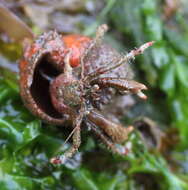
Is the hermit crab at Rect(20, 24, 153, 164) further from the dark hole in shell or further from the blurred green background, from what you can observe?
the blurred green background

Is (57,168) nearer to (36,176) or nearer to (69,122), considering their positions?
(36,176)

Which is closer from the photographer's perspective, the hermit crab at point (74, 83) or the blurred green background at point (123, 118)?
the hermit crab at point (74, 83)

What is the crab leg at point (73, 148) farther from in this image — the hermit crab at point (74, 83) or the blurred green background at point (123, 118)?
the blurred green background at point (123, 118)

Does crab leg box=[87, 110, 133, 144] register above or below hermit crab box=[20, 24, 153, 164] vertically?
below

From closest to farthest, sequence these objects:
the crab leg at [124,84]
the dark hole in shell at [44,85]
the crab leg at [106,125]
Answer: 1. the crab leg at [124,84]
2. the crab leg at [106,125]
3. the dark hole in shell at [44,85]

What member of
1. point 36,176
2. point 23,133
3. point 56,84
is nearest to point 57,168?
point 36,176

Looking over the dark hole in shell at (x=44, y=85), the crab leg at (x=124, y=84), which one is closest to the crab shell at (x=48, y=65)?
the dark hole in shell at (x=44, y=85)

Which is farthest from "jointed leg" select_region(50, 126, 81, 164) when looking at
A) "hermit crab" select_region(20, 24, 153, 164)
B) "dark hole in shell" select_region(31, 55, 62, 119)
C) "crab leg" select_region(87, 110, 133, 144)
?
"dark hole in shell" select_region(31, 55, 62, 119)

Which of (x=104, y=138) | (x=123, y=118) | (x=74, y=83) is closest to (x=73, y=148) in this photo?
(x=104, y=138)
